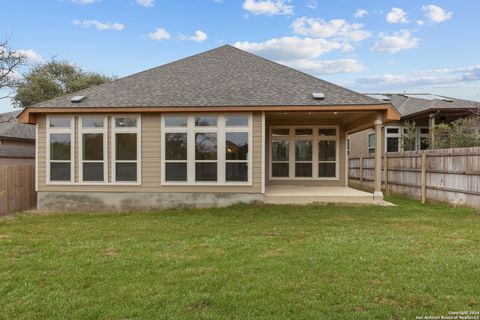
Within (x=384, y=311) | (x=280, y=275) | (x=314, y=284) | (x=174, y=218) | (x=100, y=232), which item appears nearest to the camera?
(x=384, y=311)

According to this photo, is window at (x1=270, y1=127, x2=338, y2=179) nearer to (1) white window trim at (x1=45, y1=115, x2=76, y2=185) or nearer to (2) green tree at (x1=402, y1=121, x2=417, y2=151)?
(2) green tree at (x1=402, y1=121, x2=417, y2=151)

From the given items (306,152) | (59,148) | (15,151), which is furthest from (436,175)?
(15,151)

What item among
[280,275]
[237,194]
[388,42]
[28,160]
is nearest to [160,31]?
[28,160]

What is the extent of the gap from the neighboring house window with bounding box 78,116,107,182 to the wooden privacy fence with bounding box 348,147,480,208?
30.9 ft

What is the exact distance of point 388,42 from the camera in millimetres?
22969

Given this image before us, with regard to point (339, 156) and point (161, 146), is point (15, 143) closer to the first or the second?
point (161, 146)

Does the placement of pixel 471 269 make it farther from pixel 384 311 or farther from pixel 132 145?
pixel 132 145

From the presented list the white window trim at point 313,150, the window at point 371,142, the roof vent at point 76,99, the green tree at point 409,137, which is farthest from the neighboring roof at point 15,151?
the green tree at point 409,137

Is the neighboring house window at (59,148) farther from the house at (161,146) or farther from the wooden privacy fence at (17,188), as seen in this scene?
the wooden privacy fence at (17,188)

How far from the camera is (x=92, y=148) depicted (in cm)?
1115

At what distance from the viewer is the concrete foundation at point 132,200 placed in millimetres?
11000

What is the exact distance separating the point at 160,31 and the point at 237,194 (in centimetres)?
1167

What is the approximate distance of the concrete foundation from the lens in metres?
11.0

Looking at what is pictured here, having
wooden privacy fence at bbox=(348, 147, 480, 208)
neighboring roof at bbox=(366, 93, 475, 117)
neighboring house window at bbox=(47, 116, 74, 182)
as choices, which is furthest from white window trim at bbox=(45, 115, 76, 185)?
neighboring roof at bbox=(366, 93, 475, 117)
